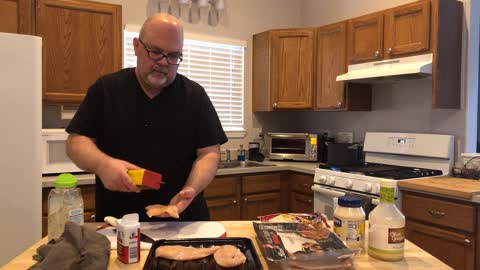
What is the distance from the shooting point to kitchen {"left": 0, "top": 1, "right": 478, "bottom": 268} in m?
2.86

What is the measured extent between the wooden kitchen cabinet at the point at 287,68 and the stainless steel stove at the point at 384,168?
28.9 inches

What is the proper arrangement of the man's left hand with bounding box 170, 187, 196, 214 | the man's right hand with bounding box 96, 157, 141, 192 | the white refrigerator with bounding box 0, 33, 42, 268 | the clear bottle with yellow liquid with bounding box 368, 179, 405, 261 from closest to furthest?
the clear bottle with yellow liquid with bounding box 368, 179, 405, 261 < the man's right hand with bounding box 96, 157, 141, 192 < the man's left hand with bounding box 170, 187, 196, 214 < the white refrigerator with bounding box 0, 33, 42, 268

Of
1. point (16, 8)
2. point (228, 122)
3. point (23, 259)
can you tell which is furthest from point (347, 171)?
point (16, 8)

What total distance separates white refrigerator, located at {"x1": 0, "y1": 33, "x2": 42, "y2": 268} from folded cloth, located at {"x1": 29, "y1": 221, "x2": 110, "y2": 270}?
1.27 metres

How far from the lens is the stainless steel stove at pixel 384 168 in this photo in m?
2.68

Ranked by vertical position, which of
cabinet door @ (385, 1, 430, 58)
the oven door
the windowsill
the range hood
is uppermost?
cabinet door @ (385, 1, 430, 58)

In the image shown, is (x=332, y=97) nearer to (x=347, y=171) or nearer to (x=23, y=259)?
(x=347, y=171)

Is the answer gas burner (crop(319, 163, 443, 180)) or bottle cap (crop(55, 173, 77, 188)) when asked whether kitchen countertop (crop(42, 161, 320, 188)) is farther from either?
bottle cap (crop(55, 173, 77, 188))

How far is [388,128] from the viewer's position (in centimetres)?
331

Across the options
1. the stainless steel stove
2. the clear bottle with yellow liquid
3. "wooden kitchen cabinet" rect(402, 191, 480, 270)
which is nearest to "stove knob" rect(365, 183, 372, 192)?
the stainless steel stove

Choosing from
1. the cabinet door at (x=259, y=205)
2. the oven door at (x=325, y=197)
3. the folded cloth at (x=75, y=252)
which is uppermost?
the folded cloth at (x=75, y=252)

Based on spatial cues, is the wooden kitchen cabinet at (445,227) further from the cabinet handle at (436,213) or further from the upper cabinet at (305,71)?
the upper cabinet at (305,71)

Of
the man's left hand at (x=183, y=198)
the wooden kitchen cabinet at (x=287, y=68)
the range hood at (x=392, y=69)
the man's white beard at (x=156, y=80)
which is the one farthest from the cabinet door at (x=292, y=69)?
the man's left hand at (x=183, y=198)

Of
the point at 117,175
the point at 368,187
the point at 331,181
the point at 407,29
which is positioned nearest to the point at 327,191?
the point at 331,181
